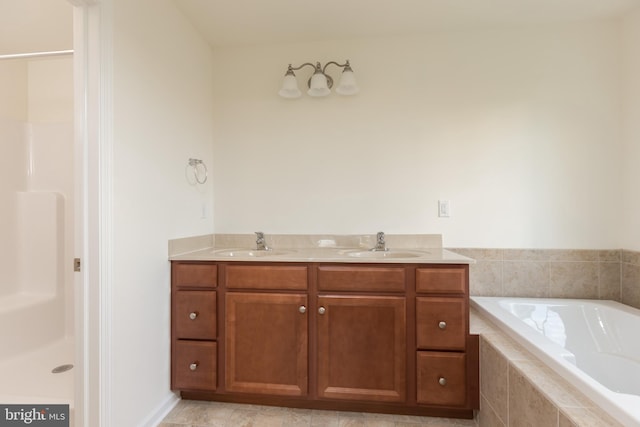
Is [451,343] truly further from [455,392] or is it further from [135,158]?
[135,158]

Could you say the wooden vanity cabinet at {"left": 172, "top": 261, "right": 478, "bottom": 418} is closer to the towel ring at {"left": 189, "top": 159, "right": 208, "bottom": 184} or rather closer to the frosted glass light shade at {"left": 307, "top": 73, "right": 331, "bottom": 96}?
the towel ring at {"left": 189, "top": 159, "right": 208, "bottom": 184}

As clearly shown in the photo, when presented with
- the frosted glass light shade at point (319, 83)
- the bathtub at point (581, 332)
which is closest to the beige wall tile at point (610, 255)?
the bathtub at point (581, 332)

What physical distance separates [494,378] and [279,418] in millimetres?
1124

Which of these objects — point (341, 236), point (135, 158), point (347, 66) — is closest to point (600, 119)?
point (347, 66)

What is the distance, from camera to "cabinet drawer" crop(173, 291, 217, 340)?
1.77 metres

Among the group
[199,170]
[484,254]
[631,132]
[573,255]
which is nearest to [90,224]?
[199,170]

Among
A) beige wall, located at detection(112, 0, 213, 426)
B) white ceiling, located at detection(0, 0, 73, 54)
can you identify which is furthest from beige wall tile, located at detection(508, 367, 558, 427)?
white ceiling, located at detection(0, 0, 73, 54)

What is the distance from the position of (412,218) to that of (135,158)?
68.4 inches

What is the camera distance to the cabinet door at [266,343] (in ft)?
5.64

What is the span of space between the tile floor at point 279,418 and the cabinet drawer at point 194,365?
136mm

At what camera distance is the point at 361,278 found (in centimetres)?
170

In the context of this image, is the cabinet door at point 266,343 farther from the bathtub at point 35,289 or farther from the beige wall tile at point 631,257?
the beige wall tile at point 631,257

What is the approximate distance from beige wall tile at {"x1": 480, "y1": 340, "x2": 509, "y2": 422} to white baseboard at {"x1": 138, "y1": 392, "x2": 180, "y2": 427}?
170 cm

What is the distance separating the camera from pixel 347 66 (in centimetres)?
211
